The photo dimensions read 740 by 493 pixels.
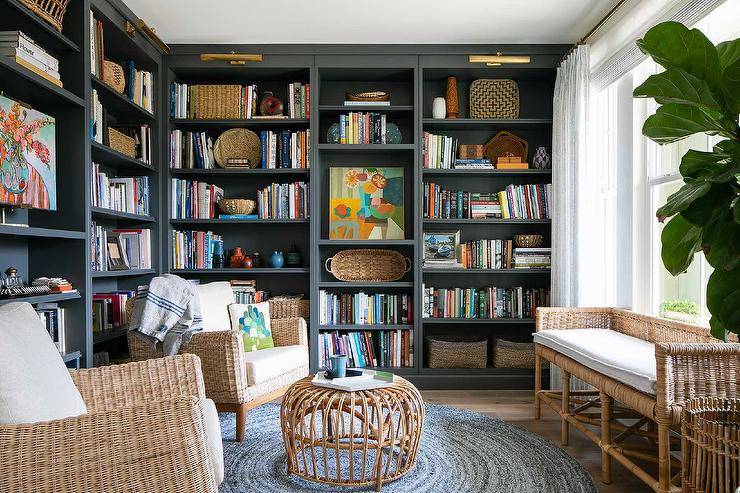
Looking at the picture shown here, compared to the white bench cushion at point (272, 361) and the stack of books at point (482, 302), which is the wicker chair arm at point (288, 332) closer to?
the white bench cushion at point (272, 361)

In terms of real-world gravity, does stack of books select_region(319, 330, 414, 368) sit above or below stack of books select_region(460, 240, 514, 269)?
below

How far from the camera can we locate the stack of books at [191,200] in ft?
14.7

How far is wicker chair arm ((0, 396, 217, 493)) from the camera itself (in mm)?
1329

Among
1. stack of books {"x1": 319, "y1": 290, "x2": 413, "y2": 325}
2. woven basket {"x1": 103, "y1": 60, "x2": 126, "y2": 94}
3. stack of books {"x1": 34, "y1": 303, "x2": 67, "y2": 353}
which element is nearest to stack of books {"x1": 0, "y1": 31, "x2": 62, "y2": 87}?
woven basket {"x1": 103, "y1": 60, "x2": 126, "y2": 94}

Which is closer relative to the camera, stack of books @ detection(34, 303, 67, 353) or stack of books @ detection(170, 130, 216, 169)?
stack of books @ detection(34, 303, 67, 353)

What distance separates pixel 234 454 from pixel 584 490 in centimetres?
175

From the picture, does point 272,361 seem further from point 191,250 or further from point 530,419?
point 530,419

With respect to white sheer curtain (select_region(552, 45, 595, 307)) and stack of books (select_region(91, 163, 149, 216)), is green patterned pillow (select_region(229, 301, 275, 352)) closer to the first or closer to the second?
stack of books (select_region(91, 163, 149, 216))

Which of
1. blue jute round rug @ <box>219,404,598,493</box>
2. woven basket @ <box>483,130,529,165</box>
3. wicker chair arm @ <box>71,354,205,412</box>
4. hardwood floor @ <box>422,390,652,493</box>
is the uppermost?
woven basket @ <box>483,130,529,165</box>

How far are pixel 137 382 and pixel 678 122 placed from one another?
6.58 feet

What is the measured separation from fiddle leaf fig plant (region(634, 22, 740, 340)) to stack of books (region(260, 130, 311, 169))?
3.21 meters

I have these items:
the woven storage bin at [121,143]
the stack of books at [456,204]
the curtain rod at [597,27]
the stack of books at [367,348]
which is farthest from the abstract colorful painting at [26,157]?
the curtain rod at [597,27]

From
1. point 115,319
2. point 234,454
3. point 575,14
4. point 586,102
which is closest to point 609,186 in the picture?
point 586,102

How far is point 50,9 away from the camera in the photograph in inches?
111
